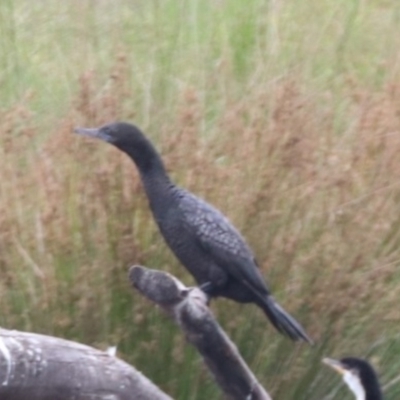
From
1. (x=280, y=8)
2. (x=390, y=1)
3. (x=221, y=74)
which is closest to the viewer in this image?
(x=221, y=74)

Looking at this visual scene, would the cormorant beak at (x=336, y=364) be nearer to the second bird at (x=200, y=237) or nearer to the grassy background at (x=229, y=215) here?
the second bird at (x=200, y=237)

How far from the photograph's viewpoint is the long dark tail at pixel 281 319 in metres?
4.27

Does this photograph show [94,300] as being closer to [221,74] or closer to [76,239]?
[76,239]

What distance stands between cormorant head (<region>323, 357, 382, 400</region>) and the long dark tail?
14cm

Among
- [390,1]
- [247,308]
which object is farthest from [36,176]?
[390,1]

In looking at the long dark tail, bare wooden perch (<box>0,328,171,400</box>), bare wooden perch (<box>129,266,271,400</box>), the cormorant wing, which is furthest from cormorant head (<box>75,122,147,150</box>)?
bare wooden perch (<box>0,328,171,400</box>)

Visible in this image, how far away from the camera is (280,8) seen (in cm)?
562

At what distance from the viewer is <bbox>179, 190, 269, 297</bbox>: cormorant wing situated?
14.1ft

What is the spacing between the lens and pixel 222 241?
169 inches

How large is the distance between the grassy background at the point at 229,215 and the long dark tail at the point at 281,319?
0.30 meters

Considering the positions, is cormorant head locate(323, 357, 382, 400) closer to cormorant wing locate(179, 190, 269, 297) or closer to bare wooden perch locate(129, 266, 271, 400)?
cormorant wing locate(179, 190, 269, 297)

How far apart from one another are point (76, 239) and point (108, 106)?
1.49 feet

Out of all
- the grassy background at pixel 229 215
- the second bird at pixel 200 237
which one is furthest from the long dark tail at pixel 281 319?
the grassy background at pixel 229 215

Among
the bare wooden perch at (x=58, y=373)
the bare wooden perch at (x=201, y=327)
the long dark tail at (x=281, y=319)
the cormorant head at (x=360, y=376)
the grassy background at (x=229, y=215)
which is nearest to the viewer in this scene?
the bare wooden perch at (x=58, y=373)
